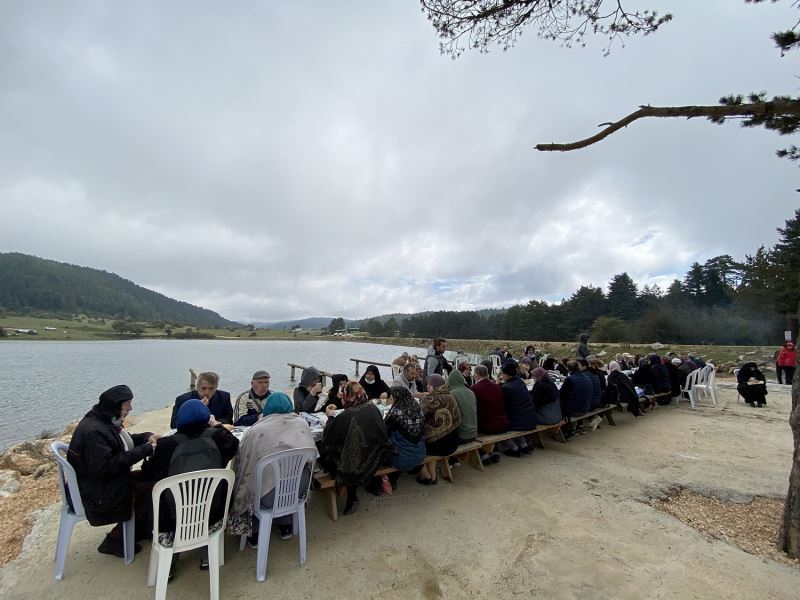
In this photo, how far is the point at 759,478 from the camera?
380 cm

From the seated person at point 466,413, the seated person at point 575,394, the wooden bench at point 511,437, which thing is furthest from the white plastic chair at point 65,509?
the seated person at point 575,394

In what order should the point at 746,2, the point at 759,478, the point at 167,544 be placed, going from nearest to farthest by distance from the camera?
the point at 167,544, the point at 746,2, the point at 759,478

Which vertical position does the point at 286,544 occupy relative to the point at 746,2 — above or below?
below

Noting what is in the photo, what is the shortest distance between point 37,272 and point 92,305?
54.8ft

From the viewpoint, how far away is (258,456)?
8.04 feet

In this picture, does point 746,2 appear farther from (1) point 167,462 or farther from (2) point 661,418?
(2) point 661,418

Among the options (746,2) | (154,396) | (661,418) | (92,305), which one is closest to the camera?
(746,2)

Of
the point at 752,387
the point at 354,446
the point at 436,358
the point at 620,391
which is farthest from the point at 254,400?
the point at 752,387

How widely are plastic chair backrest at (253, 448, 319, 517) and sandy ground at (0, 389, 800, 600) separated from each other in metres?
0.41

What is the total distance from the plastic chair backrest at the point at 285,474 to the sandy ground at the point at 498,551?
41 centimetres

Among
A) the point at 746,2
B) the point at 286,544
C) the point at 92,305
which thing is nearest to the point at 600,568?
the point at 286,544

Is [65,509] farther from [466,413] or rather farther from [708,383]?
[708,383]

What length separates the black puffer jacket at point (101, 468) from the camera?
7.35 ft

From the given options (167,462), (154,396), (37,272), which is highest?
(37,272)
